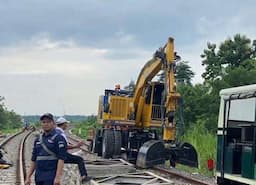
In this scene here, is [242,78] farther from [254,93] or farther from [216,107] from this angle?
[254,93]

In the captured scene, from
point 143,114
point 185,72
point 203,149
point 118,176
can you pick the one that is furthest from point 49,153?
point 185,72

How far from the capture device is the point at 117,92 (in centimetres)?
2516

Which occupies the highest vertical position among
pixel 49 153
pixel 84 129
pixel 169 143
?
pixel 84 129

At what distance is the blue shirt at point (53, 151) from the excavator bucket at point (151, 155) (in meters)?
11.3

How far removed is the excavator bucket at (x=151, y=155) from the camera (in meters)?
19.4

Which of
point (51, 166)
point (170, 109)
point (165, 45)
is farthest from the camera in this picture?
point (165, 45)

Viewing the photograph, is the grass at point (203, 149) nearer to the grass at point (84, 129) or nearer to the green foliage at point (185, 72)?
the grass at point (84, 129)

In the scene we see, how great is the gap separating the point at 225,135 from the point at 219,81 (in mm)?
25092

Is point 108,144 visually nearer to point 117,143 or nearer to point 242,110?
point 117,143

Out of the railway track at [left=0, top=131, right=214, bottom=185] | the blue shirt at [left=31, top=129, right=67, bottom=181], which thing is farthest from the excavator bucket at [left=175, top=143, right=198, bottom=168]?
the blue shirt at [left=31, top=129, right=67, bottom=181]

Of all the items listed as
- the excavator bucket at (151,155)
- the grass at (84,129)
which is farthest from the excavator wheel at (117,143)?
the grass at (84,129)

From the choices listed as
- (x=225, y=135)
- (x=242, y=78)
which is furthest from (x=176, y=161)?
(x=242, y=78)

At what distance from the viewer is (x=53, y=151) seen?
26.6ft

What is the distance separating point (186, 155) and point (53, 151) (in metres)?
12.3
